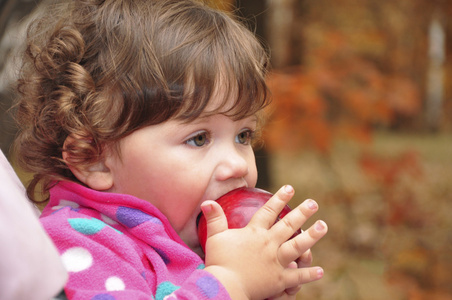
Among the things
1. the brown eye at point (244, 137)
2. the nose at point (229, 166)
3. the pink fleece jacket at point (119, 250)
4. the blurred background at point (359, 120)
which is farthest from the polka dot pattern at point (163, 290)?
the blurred background at point (359, 120)

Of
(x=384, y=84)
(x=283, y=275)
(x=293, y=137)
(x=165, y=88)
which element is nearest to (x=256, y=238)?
(x=283, y=275)

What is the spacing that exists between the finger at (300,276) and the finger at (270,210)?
5.2 inches


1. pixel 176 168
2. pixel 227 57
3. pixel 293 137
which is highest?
pixel 227 57

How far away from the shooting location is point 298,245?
4.76ft

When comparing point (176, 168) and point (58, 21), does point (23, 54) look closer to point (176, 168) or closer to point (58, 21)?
point (58, 21)

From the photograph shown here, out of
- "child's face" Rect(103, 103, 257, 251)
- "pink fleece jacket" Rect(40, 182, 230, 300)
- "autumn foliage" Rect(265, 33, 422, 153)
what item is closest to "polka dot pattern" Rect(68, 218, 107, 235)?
"pink fleece jacket" Rect(40, 182, 230, 300)

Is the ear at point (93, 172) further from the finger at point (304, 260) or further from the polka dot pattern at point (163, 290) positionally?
the finger at point (304, 260)

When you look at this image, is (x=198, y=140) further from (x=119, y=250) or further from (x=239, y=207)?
(x=119, y=250)

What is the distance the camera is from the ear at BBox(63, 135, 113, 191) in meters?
1.61

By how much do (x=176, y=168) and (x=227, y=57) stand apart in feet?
1.14

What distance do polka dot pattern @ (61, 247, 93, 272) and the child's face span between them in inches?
10.4

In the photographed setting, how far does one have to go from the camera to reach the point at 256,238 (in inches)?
55.8

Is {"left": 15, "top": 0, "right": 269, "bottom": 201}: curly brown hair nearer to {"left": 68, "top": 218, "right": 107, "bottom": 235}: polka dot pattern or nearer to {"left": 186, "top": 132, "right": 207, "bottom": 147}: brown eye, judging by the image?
{"left": 186, "top": 132, "right": 207, "bottom": 147}: brown eye

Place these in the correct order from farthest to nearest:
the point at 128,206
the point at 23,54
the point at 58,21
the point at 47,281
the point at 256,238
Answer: the point at 23,54, the point at 58,21, the point at 128,206, the point at 256,238, the point at 47,281
